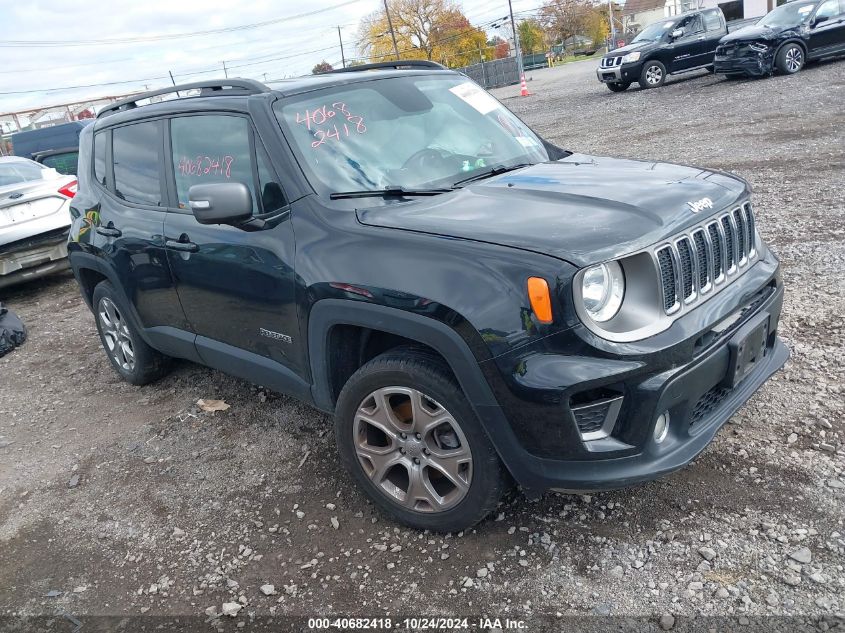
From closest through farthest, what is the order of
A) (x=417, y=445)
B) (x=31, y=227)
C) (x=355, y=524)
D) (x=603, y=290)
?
(x=603, y=290)
(x=417, y=445)
(x=355, y=524)
(x=31, y=227)

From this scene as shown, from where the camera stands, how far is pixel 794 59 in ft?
52.1

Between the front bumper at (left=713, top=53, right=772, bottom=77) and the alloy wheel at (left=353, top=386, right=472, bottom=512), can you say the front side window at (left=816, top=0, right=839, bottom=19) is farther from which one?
the alloy wheel at (left=353, top=386, right=472, bottom=512)

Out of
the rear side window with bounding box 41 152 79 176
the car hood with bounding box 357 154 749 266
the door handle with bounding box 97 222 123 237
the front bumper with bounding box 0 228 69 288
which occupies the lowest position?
the front bumper with bounding box 0 228 69 288

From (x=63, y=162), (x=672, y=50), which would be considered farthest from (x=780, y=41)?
(x=63, y=162)

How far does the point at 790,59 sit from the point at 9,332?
16.6 metres

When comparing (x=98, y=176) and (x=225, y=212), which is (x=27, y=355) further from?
(x=225, y=212)

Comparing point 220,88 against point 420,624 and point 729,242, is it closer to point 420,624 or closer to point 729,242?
point 729,242

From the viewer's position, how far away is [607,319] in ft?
8.02

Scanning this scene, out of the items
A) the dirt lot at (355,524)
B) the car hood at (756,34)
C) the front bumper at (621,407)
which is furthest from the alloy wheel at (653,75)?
the front bumper at (621,407)

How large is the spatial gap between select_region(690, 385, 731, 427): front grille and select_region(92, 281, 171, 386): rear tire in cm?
358

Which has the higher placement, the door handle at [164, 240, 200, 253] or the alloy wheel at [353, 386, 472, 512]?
the door handle at [164, 240, 200, 253]

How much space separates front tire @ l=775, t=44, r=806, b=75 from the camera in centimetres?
1573

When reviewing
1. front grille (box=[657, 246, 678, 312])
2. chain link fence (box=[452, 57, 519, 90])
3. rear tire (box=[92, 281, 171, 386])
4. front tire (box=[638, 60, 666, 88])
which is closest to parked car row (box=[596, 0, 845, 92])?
front tire (box=[638, 60, 666, 88])

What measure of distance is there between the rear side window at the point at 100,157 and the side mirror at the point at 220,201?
6.37ft
